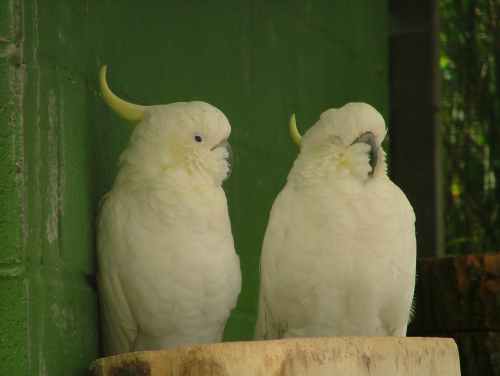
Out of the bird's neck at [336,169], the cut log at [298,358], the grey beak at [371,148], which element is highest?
the grey beak at [371,148]

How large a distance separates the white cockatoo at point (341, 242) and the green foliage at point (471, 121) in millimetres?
2252

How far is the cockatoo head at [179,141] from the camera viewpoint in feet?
8.67

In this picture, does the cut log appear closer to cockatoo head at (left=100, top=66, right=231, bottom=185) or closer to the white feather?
the white feather

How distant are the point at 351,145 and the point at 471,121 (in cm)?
245

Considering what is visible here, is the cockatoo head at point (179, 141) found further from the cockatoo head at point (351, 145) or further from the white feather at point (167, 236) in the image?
the cockatoo head at point (351, 145)

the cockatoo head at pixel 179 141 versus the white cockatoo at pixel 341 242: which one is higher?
the cockatoo head at pixel 179 141

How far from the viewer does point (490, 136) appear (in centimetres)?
494

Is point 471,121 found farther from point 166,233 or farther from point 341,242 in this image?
point 166,233

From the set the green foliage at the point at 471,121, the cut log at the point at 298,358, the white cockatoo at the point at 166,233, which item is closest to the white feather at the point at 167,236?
the white cockatoo at the point at 166,233

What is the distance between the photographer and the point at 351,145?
2725 mm

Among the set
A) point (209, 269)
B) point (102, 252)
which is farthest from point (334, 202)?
point (102, 252)

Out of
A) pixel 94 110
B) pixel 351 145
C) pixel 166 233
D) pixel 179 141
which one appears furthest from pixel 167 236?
pixel 351 145

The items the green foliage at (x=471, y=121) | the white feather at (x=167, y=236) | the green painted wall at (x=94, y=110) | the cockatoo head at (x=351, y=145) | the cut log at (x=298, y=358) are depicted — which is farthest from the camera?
the green foliage at (x=471, y=121)

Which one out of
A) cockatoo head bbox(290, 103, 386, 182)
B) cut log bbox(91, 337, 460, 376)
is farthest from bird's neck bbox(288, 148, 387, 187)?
cut log bbox(91, 337, 460, 376)
